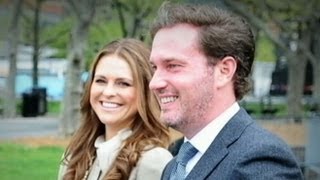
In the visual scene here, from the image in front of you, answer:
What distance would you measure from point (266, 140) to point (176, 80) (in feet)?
1.07

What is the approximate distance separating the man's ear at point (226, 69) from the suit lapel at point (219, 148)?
4.4 inches

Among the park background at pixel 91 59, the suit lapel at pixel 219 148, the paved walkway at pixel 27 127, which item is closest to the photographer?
the suit lapel at pixel 219 148

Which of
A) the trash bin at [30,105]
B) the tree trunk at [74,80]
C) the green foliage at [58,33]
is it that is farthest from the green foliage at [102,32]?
the tree trunk at [74,80]

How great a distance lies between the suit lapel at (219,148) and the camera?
2.35 meters

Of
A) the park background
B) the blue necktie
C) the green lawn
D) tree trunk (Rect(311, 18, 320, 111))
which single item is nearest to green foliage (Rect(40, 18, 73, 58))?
the park background

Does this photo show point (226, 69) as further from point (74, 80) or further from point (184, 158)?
point (74, 80)

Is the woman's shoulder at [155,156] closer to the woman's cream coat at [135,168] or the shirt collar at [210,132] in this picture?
the woman's cream coat at [135,168]

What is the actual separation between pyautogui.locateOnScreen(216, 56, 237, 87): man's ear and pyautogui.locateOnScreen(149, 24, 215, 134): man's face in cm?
3

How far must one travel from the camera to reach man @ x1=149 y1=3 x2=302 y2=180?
2352mm

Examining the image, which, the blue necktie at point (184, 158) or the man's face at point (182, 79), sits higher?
the man's face at point (182, 79)

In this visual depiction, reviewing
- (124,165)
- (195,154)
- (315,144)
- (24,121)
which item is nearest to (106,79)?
(124,165)

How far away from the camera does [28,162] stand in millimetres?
13312

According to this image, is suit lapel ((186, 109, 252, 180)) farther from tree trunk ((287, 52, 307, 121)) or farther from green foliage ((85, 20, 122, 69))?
green foliage ((85, 20, 122, 69))

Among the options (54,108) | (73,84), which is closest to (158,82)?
(73,84)
